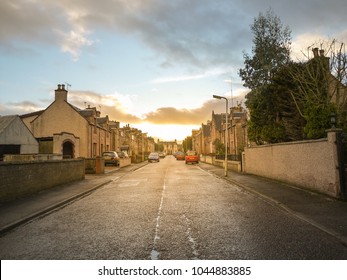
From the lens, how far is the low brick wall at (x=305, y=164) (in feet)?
35.7

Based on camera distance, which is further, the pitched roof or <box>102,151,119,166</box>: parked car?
<box>102,151,119,166</box>: parked car

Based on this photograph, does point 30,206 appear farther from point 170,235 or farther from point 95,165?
point 95,165

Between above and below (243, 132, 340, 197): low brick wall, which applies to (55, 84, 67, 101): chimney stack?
above

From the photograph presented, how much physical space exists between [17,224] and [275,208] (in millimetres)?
7469

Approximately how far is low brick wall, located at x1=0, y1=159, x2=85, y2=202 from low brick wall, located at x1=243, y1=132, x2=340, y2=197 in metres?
11.9

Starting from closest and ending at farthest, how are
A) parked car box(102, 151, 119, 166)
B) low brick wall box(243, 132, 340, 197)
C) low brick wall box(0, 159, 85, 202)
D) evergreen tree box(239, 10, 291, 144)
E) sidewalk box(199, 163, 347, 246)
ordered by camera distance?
1. sidewalk box(199, 163, 347, 246)
2. low brick wall box(0, 159, 85, 202)
3. low brick wall box(243, 132, 340, 197)
4. evergreen tree box(239, 10, 291, 144)
5. parked car box(102, 151, 119, 166)

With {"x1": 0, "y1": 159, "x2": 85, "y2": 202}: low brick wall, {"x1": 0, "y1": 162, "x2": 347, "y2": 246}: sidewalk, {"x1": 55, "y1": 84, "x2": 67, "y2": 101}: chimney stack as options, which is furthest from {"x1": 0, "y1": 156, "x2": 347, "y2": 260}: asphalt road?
{"x1": 55, "y1": 84, "x2": 67, "y2": 101}: chimney stack

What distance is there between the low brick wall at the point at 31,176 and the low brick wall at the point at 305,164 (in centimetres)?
1190

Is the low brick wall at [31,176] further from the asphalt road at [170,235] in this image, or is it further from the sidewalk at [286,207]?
the asphalt road at [170,235]

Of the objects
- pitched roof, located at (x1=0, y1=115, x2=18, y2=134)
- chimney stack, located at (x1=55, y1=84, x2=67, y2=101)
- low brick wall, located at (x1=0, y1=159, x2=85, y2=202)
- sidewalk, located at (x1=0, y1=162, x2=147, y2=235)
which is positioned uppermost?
chimney stack, located at (x1=55, y1=84, x2=67, y2=101)

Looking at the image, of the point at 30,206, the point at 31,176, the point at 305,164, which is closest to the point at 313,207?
the point at 305,164

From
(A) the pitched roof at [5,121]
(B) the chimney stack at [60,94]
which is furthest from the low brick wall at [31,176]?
(B) the chimney stack at [60,94]

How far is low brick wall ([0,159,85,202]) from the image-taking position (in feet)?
35.0

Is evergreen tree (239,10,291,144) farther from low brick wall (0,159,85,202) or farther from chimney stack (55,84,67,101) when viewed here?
chimney stack (55,84,67,101)
